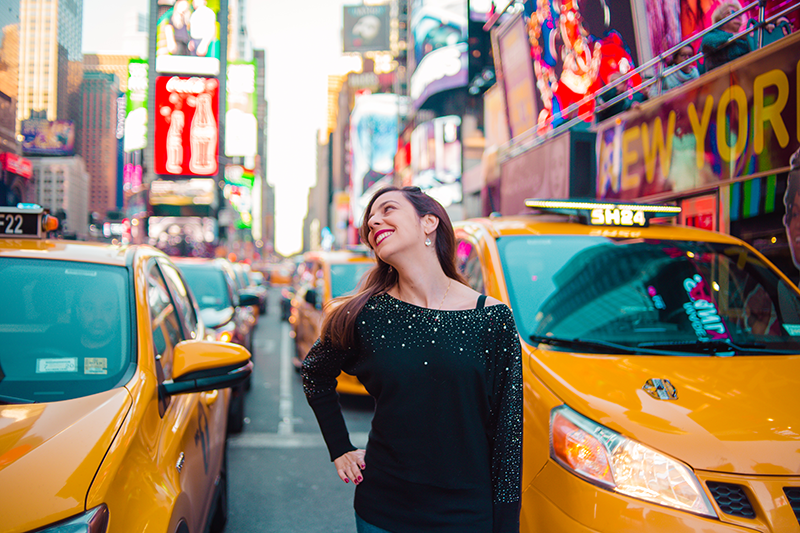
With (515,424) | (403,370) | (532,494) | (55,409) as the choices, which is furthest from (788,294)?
(55,409)

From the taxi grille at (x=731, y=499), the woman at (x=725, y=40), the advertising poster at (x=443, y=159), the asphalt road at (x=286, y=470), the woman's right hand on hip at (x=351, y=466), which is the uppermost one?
the advertising poster at (x=443, y=159)

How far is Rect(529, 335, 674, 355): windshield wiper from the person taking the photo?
8.86 feet

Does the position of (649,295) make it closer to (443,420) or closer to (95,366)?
(443,420)

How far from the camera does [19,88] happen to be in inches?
311

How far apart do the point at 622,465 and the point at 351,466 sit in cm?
100

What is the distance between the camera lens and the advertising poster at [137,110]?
48.5 m

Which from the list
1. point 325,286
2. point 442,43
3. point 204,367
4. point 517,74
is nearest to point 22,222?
point 204,367

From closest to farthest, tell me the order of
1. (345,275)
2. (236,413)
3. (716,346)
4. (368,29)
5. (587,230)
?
(716,346) → (587,230) → (236,413) → (345,275) → (368,29)

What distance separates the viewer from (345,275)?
789 centimetres

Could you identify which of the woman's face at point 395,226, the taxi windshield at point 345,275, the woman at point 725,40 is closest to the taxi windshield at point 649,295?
the woman's face at point 395,226

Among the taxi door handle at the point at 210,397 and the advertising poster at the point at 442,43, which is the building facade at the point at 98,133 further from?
the advertising poster at the point at 442,43

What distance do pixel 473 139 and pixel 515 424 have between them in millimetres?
32178

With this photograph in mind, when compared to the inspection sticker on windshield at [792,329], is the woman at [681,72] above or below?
above

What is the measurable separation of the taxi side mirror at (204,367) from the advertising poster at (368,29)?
5627 centimetres
